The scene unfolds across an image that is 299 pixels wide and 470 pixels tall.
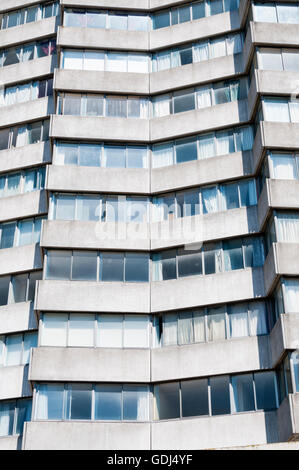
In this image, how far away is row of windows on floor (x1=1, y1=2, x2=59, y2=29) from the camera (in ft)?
147

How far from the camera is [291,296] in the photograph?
30219mm

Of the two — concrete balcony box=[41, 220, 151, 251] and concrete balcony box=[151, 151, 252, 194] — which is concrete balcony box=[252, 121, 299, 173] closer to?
concrete balcony box=[151, 151, 252, 194]

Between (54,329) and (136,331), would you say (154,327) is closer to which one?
(136,331)

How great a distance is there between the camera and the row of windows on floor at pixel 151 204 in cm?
3538

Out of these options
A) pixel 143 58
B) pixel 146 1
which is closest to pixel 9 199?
pixel 143 58

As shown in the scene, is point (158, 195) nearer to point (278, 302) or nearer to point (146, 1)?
point (278, 302)

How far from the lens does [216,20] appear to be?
133ft

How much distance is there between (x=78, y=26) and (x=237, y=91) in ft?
35.3

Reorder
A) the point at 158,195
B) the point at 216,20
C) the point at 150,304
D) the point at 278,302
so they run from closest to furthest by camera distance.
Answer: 1. the point at 278,302
2. the point at 150,304
3. the point at 158,195
4. the point at 216,20

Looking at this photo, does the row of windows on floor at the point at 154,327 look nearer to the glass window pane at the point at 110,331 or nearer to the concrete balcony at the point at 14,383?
the glass window pane at the point at 110,331

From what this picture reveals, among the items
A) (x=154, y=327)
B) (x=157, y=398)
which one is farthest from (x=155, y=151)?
(x=157, y=398)

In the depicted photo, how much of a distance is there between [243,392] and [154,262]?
26.1 feet

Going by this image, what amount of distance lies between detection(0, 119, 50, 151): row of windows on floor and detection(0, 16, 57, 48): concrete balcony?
21.2ft

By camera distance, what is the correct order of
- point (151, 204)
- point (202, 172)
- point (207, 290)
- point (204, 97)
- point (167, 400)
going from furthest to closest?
point (204, 97), point (151, 204), point (202, 172), point (207, 290), point (167, 400)
